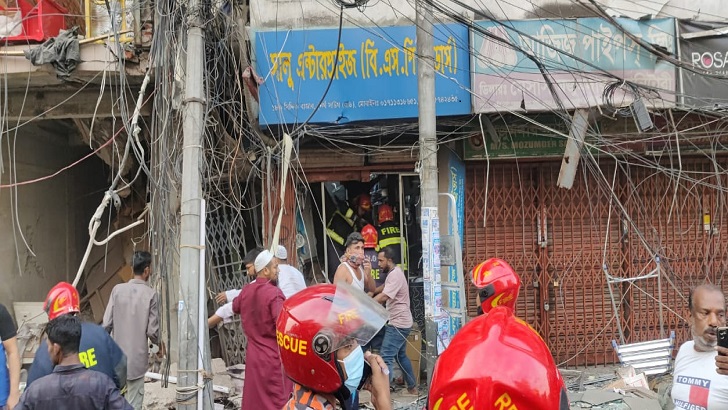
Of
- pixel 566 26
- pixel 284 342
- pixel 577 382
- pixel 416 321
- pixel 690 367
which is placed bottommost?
pixel 577 382

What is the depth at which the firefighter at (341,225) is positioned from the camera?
25.3 feet

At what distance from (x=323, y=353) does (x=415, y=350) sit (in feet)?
17.3

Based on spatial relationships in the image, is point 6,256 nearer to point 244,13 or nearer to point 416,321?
point 244,13

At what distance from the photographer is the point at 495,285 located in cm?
379

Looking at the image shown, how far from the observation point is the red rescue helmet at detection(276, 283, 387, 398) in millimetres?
2029

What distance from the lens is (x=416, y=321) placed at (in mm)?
7496

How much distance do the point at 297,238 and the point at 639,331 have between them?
4.49 meters

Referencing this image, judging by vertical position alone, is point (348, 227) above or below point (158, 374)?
above

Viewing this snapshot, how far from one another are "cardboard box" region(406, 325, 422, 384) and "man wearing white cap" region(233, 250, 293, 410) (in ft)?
9.42

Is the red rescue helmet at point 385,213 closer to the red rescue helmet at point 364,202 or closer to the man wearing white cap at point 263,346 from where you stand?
the red rescue helmet at point 364,202

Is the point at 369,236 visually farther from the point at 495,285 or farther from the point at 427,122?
the point at 495,285

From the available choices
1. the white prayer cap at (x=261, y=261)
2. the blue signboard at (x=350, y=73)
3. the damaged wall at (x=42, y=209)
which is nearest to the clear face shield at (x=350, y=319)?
the white prayer cap at (x=261, y=261)

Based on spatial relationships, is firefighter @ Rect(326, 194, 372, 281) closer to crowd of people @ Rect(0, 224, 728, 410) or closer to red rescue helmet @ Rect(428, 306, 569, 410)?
crowd of people @ Rect(0, 224, 728, 410)

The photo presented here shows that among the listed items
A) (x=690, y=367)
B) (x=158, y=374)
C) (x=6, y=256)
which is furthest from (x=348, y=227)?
(x=690, y=367)
